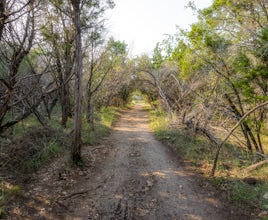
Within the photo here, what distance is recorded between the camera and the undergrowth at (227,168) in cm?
403

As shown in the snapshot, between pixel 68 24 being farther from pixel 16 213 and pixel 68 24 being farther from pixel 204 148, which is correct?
pixel 204 148

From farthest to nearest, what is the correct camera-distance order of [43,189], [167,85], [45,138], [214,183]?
[167,85] → [45,138] → [214,183] → [43,189]

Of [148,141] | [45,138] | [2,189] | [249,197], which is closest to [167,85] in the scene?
[148,141]

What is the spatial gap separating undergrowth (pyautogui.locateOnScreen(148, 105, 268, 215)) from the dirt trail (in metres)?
0.39

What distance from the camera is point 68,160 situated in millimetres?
5594

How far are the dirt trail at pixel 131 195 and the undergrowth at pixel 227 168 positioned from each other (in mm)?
391

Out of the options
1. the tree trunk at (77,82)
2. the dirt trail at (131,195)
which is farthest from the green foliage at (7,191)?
the tree trunk at (77,82)

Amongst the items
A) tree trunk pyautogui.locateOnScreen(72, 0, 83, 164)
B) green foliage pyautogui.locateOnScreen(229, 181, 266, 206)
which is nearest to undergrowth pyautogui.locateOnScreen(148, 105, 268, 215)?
green foliage pyautogui.locateOnScreen(229, 181, 266, 206)

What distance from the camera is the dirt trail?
3555mm

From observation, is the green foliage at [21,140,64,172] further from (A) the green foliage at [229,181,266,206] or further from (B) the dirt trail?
(A) the green foliage at [229,181,266,206]

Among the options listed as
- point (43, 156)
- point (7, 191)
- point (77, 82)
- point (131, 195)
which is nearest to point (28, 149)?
point (43, 156)

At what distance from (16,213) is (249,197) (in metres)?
4.39

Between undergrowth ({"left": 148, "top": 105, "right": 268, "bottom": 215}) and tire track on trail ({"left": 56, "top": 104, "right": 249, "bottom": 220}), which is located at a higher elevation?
undergrowth ({"left": 148, "top": 105, "right": 268, "bottom": 215})

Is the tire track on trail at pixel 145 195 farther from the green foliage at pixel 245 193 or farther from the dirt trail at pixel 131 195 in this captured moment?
the green foliage at pixel 245 193
